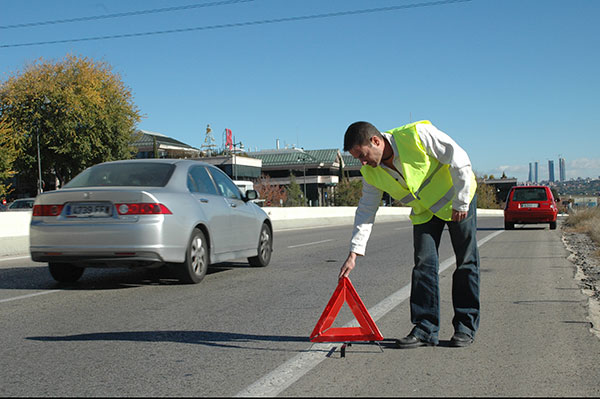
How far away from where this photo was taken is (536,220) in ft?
73.9

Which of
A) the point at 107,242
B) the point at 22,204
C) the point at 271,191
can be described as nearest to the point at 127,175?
the point at 107,242

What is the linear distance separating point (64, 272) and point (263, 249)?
309cm

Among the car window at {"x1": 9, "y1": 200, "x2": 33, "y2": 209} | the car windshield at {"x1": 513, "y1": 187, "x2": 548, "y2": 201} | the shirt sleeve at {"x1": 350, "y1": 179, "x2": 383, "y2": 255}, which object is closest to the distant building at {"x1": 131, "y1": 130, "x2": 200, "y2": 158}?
the car window at {"x1": 9, "y1": 200, "x2": 33, "y2": 209}

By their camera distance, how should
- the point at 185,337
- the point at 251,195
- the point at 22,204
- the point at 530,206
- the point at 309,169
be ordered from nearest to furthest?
the point at 185,337 < the point at 251,195 < the point at 530,206 < the point at 22,204 < the point at 309,169

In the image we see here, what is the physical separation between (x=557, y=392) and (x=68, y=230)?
558cm

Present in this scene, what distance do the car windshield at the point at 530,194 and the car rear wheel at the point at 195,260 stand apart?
1639cm

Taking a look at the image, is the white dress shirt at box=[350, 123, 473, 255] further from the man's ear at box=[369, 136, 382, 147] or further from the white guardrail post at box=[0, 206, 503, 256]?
the white guardrail post at box=[0, 206, 503, 256]

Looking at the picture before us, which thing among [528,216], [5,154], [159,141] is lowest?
[528,216]

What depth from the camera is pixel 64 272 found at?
8398 mm

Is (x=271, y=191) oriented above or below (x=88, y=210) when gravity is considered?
below

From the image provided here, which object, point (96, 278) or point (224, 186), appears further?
point (224, 186)

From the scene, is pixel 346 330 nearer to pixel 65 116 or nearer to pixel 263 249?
pixel 263 249

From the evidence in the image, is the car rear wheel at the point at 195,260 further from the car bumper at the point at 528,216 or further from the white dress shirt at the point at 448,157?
the car bumper at the point at 528,216

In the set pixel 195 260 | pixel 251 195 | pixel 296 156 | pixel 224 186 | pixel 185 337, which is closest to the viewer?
pixel 185 337
